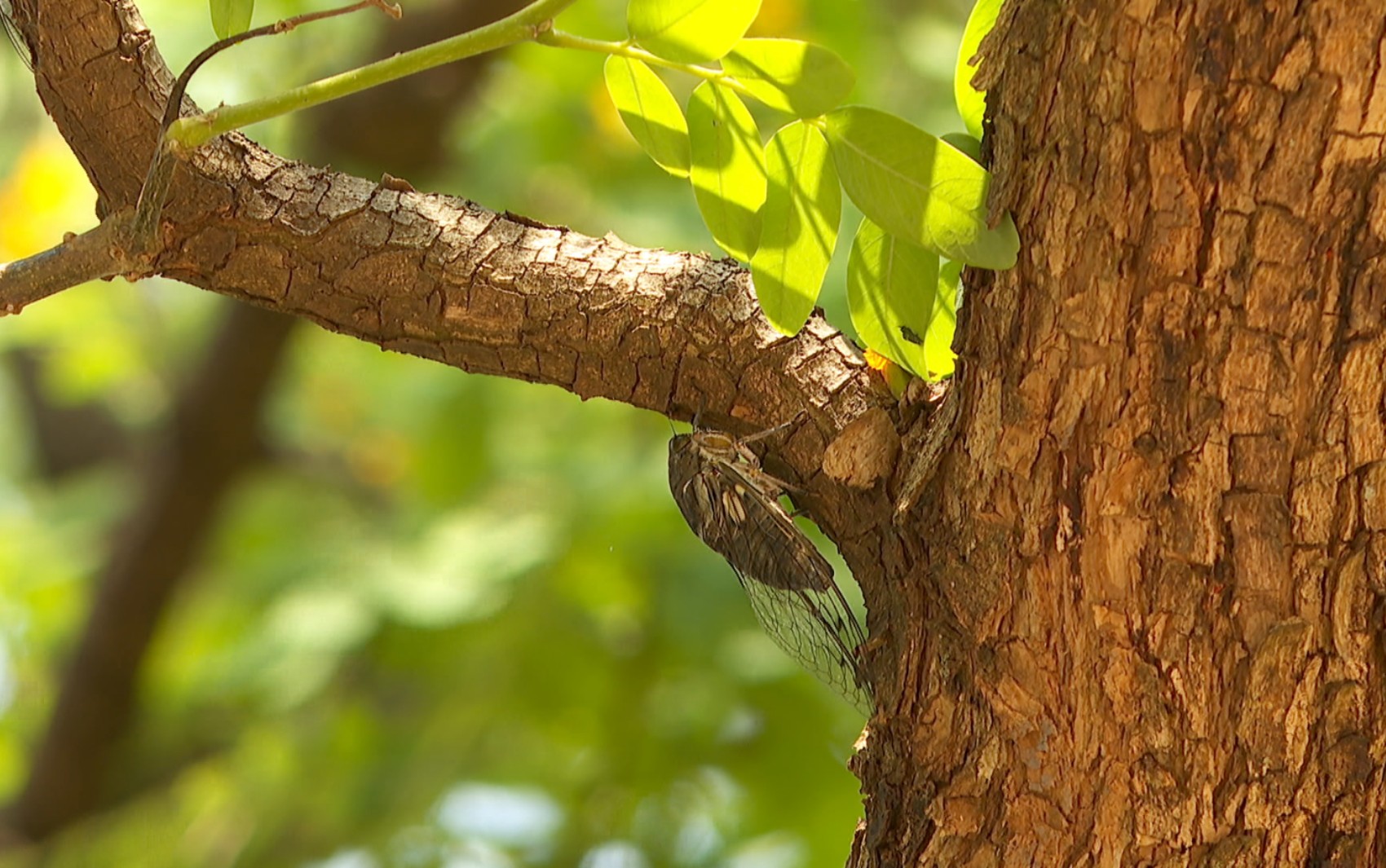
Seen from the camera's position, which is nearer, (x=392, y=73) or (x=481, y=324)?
(x=392, y=73)

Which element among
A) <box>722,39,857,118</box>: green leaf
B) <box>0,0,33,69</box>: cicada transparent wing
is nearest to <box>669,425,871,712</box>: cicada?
<box>722,39,857,118</box>: green leaf

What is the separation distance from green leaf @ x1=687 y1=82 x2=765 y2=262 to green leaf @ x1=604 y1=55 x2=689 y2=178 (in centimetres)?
1

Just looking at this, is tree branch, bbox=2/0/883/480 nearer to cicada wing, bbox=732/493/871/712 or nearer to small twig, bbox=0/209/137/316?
small twig, bbox=0/209/137/316

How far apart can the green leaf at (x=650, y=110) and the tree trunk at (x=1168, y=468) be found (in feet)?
0.67

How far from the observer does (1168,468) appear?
0.70 meters

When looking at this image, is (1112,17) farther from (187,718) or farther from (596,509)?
(187,718)

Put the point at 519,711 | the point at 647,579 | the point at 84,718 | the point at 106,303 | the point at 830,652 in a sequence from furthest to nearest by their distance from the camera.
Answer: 1. the point at 84,718
2. the point at 106,303
3. the point at 519,711
4. the point at 647,579
5. the point at 830,652

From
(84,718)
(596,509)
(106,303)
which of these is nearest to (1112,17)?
(596,509)

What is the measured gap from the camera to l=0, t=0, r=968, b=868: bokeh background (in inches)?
81.4

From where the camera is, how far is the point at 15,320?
2.45 metres

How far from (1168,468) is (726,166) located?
32 cm

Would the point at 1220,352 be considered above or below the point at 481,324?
below

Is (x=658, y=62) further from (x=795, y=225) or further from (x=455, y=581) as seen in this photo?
(x=455, y=581)

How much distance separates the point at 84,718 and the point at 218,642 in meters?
0.50
